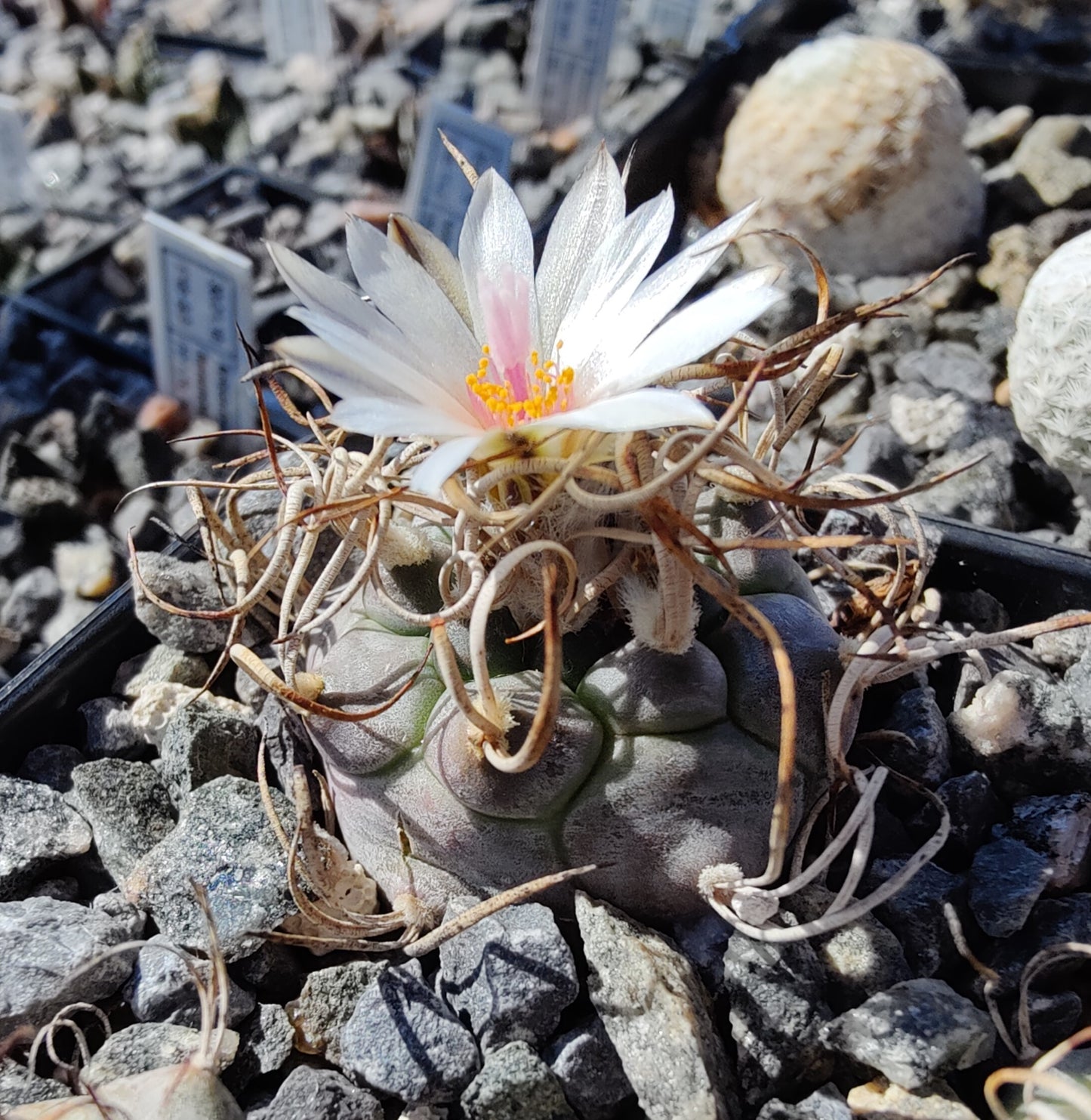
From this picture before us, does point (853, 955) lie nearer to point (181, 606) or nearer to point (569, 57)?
point (181, 606)

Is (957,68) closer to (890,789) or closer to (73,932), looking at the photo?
(890,789)

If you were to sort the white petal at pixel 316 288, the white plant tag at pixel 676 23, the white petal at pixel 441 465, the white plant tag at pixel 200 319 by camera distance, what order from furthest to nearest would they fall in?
1. the white plant tag at pixel 676 23
2. the white plant tag at pixel 200 319
3. the white petal at pixel 316 288
4. the white petal at pixel 441 465

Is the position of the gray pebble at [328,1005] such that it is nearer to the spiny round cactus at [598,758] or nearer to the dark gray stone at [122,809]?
the spiny round cactus at [598,758]

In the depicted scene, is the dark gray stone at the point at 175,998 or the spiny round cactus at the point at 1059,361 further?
the spiny round cactus at the point at 1059,361

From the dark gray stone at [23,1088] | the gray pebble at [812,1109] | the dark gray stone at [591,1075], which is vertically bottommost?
the dark gray stone at [23,1088]

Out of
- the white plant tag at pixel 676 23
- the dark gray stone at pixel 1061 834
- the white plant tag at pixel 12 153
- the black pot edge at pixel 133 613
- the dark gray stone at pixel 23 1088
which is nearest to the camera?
the dark gray stone at pixel 23 1088

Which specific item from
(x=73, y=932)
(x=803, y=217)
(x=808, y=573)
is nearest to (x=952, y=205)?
(x=803, y=217)

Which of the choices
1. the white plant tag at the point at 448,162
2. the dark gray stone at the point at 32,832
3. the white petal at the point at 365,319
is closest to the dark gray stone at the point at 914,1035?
the white petal at the point at 365,319
